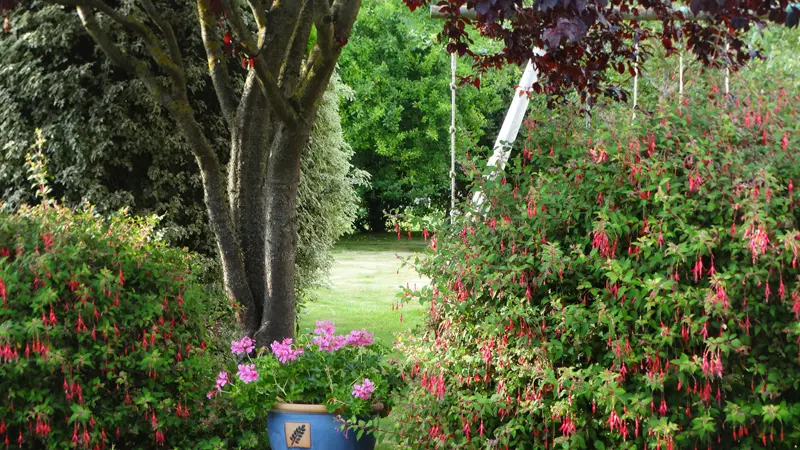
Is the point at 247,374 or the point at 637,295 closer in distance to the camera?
the point at 637,295

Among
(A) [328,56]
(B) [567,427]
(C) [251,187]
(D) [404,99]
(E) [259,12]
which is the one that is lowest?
(B) [567,427]

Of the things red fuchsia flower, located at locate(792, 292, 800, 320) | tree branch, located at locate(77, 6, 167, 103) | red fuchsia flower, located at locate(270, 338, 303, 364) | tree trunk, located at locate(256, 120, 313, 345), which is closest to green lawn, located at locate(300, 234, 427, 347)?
tree trunk, located at locate(256, 120, 313, 345)

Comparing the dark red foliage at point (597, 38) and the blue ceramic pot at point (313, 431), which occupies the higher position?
the dark red foliage at point (597, 38)

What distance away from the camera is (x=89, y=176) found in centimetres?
708

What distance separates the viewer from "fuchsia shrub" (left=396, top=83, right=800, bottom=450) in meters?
3.28

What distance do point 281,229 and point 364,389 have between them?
1.70m

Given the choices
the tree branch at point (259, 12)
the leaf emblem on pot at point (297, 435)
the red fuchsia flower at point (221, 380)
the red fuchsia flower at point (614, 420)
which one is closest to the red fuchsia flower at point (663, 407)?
the red fuchsia flower at point (614, 420)

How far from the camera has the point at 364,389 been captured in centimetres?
431

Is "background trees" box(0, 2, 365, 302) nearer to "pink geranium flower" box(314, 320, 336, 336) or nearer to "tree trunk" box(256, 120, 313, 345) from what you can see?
"tree trunk" box(256, 120, 313, 345)

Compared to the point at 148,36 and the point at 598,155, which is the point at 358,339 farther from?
the point at 148,36

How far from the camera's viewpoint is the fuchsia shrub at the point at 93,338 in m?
4.12

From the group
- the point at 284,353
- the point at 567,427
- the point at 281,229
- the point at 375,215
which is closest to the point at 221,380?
the point at 284,353

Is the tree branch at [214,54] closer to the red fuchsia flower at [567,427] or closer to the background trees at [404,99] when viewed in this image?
the red fuchsia flower at [567,427]

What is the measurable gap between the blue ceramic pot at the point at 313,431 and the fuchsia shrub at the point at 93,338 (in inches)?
21.2
